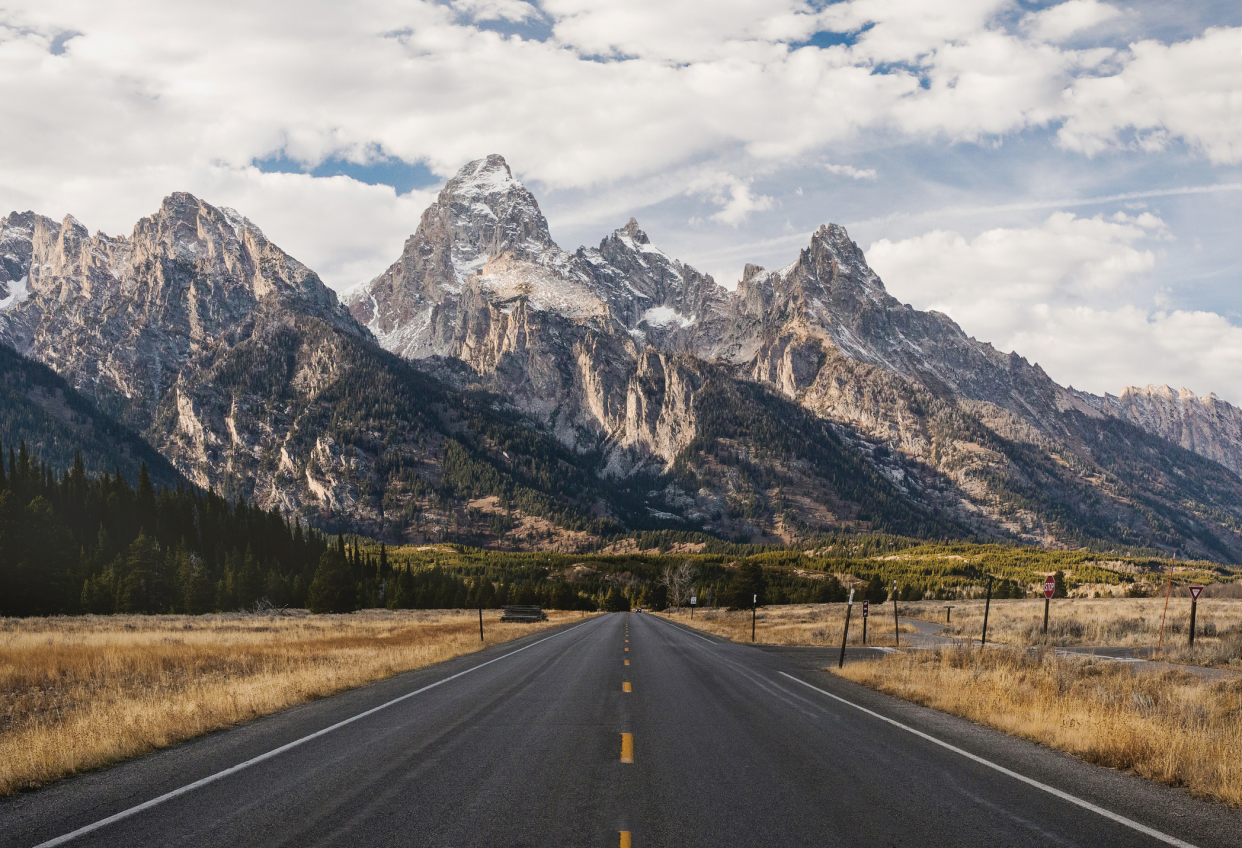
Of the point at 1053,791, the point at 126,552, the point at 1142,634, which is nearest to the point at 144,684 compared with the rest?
the point at 1053,791

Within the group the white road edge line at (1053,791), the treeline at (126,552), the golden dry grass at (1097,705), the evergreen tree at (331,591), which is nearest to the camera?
the white road edge line at (1053,791)

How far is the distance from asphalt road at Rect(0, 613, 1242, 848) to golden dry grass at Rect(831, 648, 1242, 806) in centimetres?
54

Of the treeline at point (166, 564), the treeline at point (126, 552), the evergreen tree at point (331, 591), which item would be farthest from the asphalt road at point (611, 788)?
the evergreen tree at point (331, 591)

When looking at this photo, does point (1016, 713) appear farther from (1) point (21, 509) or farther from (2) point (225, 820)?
(1) point (21, 509)

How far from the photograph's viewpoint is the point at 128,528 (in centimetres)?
10875

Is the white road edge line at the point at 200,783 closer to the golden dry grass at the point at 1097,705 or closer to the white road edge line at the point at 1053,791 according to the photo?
the white road edge line at the point at 1053,791

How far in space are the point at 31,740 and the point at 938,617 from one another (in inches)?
2902

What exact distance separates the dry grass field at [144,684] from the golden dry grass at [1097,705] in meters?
14.9

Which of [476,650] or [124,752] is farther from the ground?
[124,752]

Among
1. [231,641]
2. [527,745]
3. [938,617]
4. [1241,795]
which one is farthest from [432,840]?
[938,617]

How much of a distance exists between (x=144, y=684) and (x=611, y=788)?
18.3 m

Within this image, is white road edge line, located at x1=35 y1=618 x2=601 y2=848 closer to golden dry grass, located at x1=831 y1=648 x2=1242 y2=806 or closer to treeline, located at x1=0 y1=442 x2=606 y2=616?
golden dry grass, located at x1=831 y1=648 x2=1242 y2=806

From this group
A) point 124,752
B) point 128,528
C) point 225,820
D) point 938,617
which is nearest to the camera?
point 225,820

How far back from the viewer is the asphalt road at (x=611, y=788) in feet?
24.9
